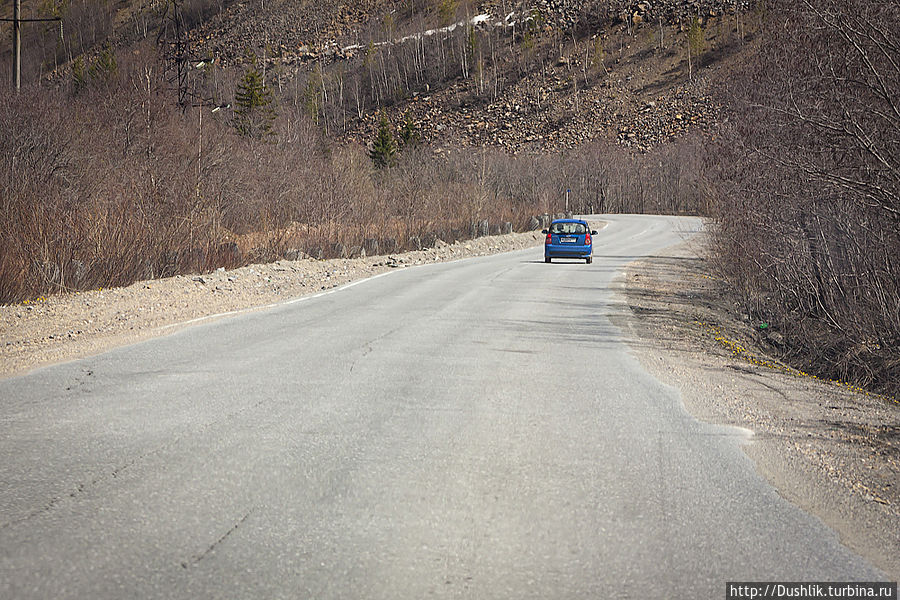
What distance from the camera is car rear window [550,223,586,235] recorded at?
2988 centimetres

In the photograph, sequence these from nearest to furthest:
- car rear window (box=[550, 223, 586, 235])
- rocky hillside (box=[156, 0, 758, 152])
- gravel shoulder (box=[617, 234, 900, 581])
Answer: gravel shoulder (box=[617, 234, 900, 581]), car rear window (box=[550, 223, 586, 235]), rocky hillside (box=[156, 0, 758, 152])

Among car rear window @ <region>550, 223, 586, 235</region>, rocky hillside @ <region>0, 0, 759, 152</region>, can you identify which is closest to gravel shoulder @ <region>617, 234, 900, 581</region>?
car rear window @ <region>550, 223, 586, 235</region>

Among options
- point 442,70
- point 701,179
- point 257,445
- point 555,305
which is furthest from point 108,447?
point 442,70

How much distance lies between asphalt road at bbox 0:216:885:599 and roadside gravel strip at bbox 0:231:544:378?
1283 millimetres

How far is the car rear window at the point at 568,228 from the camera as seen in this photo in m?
29.9

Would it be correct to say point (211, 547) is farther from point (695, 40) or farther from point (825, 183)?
point (695, 40)

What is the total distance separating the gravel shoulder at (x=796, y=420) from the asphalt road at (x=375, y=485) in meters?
0.24

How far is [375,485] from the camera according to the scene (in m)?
5.11

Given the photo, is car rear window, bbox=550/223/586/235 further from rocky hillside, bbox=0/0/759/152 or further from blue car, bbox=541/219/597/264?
rocky hillside, bbox=0/0/759/152

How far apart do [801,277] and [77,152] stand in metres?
24.0

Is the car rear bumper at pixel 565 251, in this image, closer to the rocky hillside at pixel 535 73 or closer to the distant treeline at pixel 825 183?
the distant treeline at pixel 825 183

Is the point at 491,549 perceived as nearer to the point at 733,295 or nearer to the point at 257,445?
the point at 257,445

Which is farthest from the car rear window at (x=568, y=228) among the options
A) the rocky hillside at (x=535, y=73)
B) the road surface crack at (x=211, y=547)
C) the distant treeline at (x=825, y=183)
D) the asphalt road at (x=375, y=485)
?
the rocky hillside at (x=535, y=73)

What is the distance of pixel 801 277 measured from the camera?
15.0 meters
